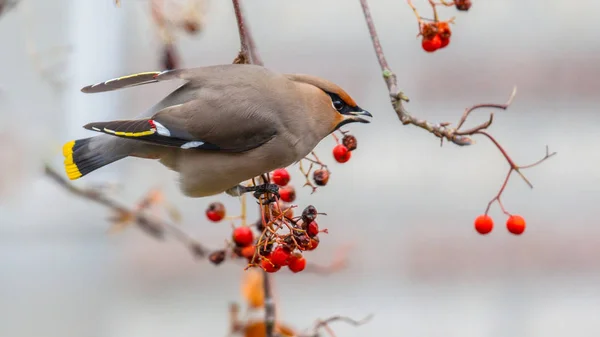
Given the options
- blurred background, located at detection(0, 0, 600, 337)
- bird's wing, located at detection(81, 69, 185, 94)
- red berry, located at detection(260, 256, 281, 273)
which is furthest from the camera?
blurred background, located at detection(0, 0, 600, 337)

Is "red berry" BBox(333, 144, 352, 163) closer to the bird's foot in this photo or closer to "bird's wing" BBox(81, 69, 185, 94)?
the bird's foot

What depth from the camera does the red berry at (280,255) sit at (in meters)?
1.68

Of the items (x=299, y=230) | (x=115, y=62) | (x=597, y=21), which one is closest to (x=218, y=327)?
(x=115, y=62)

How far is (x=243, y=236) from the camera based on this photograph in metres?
1.97

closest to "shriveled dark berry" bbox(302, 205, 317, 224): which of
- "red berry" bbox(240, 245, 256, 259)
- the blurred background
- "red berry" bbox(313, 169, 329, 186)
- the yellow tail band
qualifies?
"red berry" bbox(313, 169, 329, 186)

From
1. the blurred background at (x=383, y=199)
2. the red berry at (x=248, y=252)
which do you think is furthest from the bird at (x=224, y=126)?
the blurred background at (x=383, y=199)

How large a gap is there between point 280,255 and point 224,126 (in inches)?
15.4

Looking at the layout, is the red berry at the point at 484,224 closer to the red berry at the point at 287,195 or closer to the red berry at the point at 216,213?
the red berry at the point at 287,195

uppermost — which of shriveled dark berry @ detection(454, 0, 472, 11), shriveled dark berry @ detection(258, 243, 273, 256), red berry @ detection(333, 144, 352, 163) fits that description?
shriveled dark berry @ detection(454, 0, 472, 11)

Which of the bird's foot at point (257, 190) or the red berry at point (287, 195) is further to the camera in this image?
the red berry at point (287, 195)

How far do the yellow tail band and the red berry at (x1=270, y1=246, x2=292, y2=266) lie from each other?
0.52 metres

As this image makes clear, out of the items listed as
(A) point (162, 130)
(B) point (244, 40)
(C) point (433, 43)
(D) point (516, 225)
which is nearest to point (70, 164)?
(A) point (162, 130)

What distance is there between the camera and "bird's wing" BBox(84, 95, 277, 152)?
6.24 ft

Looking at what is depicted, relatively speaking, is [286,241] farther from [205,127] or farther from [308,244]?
[205,127]
